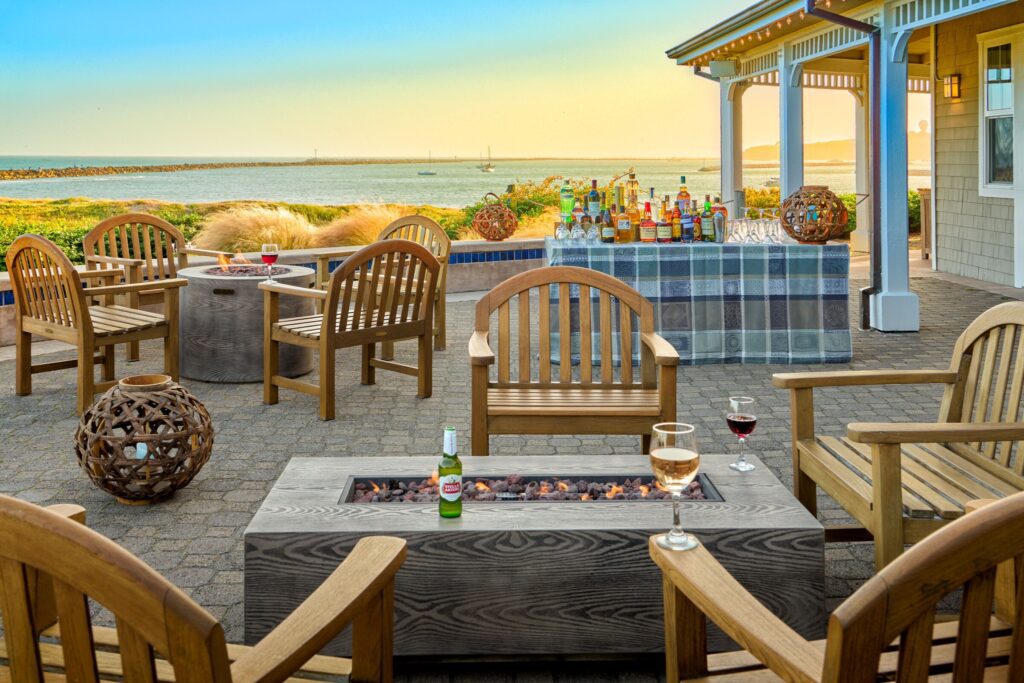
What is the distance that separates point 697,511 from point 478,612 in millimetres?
674

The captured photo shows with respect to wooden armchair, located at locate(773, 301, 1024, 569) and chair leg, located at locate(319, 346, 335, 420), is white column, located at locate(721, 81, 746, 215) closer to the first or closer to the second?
chair leg, located at locate(319, 346, 335, 420)

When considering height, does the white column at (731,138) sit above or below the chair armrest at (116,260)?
above

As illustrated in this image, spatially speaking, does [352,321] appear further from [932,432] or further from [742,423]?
[932,432]

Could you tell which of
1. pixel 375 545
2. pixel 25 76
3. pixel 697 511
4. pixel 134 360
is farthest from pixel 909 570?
pixel 25 76

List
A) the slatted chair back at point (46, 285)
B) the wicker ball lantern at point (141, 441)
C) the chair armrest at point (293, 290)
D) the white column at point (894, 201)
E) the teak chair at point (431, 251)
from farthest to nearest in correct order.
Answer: the white column at point (894, 201) < the teak chair at point (431, 251) < the chair armrest at point (293, 290) < the slatted chair back at point (46, 285) < the wicker ball lantern at point (141, 441)

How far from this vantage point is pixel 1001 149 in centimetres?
1145

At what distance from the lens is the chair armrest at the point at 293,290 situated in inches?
243

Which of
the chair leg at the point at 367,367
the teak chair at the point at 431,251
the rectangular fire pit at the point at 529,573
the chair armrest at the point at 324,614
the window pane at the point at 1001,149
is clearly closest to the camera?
the chair armrest at the point at 324,614

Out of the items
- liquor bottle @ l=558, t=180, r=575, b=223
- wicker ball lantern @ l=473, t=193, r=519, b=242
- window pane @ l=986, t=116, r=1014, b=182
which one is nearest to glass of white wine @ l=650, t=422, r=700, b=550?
liquor bottle @ l=558, t=180, r=575, b=223

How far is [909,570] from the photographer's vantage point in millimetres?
1462

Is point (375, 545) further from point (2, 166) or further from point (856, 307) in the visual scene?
point (2, 166)

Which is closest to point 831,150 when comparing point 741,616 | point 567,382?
point 567,382

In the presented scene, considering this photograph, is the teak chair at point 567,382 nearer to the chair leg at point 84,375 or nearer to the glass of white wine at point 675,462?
the glass of white wine at point 675,462

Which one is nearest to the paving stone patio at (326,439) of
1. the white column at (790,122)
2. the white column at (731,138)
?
the white column at (790,122)
